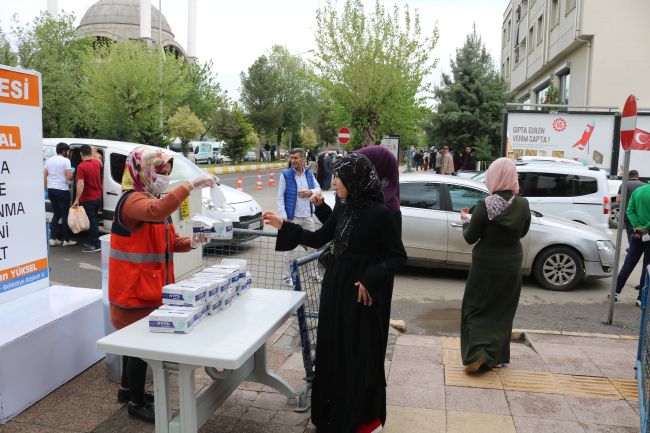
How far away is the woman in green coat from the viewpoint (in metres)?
4.39

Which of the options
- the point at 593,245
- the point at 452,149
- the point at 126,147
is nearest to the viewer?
the point at 593,245

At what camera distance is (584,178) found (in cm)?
1034

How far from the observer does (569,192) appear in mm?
10344

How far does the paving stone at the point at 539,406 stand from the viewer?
12.5 feet

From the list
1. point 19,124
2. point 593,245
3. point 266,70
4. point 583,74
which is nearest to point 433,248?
point 593,245

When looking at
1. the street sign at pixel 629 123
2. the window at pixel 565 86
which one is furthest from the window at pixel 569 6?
the street sign at pixel 629 123

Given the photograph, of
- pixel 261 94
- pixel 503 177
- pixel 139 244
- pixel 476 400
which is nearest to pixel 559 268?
pixel 503 177

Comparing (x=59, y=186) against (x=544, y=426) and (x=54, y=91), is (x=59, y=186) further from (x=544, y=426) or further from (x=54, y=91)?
(x=54, y=91)

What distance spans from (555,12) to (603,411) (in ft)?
98.1

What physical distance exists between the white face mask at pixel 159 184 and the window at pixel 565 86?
2741 centimetres

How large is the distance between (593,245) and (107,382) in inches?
271

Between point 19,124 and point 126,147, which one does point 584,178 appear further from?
point 19,124

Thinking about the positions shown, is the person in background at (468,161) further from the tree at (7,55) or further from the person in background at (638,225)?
the tree at (7,55)

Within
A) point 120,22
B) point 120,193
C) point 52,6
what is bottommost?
point 120,193
